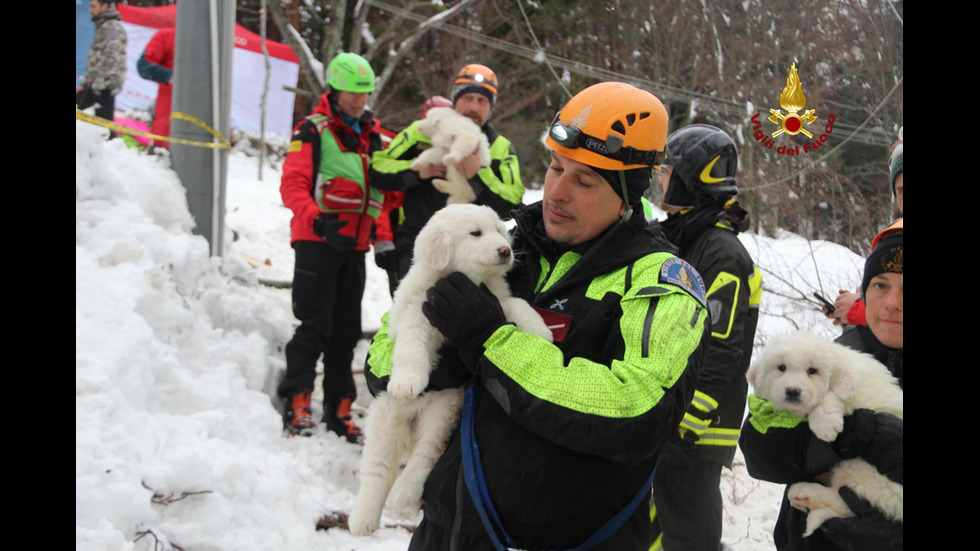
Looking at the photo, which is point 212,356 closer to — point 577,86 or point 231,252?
point 231,252

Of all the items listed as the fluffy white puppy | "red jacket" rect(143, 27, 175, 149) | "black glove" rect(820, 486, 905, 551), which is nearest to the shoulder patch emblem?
the fluffy white puppy

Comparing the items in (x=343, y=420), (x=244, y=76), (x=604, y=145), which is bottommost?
(x=343, y=420)

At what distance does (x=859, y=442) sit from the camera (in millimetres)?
2584

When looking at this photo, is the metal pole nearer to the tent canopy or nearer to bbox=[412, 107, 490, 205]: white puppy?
bbox=[412, 107, 490, 205]: white puppy

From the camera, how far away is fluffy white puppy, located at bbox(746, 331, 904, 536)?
256 cm

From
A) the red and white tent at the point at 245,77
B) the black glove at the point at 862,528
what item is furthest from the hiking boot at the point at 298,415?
the red and white tent at the point at 245,77

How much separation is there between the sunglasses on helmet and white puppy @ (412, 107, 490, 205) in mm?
3332

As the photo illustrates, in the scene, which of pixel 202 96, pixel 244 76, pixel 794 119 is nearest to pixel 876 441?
pixel 794 119

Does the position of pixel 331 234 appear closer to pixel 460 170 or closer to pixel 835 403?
pixel 460 170

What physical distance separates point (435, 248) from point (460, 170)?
2.94 meters

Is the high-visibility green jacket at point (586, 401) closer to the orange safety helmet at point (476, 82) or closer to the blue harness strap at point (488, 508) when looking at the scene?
the blue harness strap at point (488, 508)

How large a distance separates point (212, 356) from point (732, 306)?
3839mm

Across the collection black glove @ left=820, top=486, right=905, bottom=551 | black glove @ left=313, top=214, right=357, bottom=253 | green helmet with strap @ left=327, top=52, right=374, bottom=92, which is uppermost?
green helmet with strap @ left=327, top=52, right=374, bottom=92

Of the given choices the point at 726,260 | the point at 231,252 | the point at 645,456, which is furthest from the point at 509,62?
the point at 645,456
